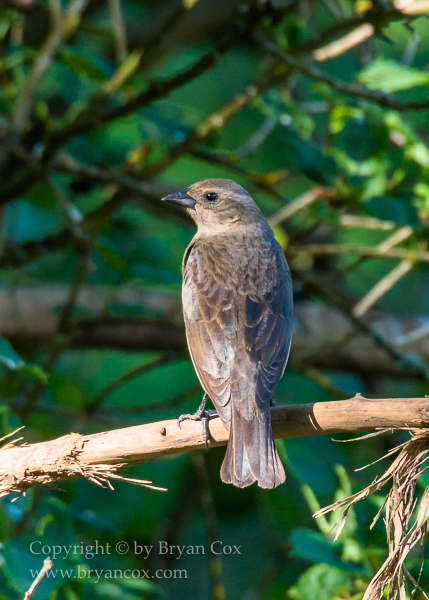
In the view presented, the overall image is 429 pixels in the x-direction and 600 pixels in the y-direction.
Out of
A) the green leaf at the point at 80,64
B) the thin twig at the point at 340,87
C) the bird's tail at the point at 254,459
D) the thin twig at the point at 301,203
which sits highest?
the green leaf at the point at 80,64

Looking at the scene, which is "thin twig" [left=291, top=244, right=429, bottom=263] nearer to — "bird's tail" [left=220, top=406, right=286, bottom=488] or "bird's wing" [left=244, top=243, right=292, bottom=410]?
"bird's wing" [left=244, top=243, right=292, bottom=410]

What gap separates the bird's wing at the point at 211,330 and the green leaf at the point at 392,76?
1.25 m

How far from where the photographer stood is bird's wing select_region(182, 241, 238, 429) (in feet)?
9.48

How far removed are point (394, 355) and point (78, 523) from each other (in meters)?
2.28

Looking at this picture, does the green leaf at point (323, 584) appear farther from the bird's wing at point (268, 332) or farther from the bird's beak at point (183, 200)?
the bird's beak at point (183, 200)

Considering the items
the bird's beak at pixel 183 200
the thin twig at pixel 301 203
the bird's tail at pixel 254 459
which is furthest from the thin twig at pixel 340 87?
the bird's tail at pixel 254 459

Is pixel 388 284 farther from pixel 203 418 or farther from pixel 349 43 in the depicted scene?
pixel 203 418

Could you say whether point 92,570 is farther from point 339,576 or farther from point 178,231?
point 178,231

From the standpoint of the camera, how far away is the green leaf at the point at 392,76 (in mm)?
3396

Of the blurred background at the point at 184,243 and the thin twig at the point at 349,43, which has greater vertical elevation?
the thin twig at the point at 349,43

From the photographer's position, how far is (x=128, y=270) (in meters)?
4.48

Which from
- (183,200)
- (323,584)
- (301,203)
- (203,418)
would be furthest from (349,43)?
(323,584)

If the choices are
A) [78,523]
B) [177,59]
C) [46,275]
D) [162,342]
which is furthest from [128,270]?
[177,59]

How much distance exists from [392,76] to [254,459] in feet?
6.65
